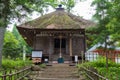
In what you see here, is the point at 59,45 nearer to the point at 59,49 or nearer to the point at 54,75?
the point at 59,49

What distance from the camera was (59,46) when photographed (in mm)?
29969

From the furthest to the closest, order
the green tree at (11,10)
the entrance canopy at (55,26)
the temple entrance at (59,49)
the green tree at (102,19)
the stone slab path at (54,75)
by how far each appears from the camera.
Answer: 1. the temple entrance at (59,49)
2. the entrance canopy at (55,26)
3. the green tree at (102,19)
4. the stone slab path at (54,75)
5. the green tree at (11,10)

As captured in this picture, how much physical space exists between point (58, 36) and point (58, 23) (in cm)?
163

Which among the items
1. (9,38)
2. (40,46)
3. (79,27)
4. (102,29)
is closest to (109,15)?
(102,29)

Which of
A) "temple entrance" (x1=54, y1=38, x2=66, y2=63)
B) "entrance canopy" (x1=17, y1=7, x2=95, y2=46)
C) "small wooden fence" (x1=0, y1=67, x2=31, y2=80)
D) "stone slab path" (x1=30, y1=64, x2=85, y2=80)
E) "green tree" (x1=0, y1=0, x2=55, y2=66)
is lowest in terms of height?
Result: "stone slab path" (x1=30, y1=64, x2=85, y2=80)

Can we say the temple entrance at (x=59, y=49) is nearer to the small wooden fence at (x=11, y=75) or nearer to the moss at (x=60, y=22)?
the moss at (x=60, y=22)

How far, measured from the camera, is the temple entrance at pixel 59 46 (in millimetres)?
29594

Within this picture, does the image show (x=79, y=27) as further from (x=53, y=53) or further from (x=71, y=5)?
(x=71, y=5)

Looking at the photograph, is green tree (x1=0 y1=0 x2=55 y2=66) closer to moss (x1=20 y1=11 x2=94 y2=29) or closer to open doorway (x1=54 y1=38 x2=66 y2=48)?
moss (x1=20 y1=11 x2=94 y2=29)

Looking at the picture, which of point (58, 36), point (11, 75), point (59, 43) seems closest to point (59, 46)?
point (59, 43)

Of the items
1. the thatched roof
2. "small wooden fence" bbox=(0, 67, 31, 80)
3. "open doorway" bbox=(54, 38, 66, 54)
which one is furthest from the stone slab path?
"open doorway" bbox=(54, 38, 66, 54)

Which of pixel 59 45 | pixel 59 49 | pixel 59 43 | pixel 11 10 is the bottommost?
pixel 59 49

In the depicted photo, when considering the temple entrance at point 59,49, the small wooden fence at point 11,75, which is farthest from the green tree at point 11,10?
the temple entrance at point 59,49

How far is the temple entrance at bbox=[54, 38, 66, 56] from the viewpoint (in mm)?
29594
